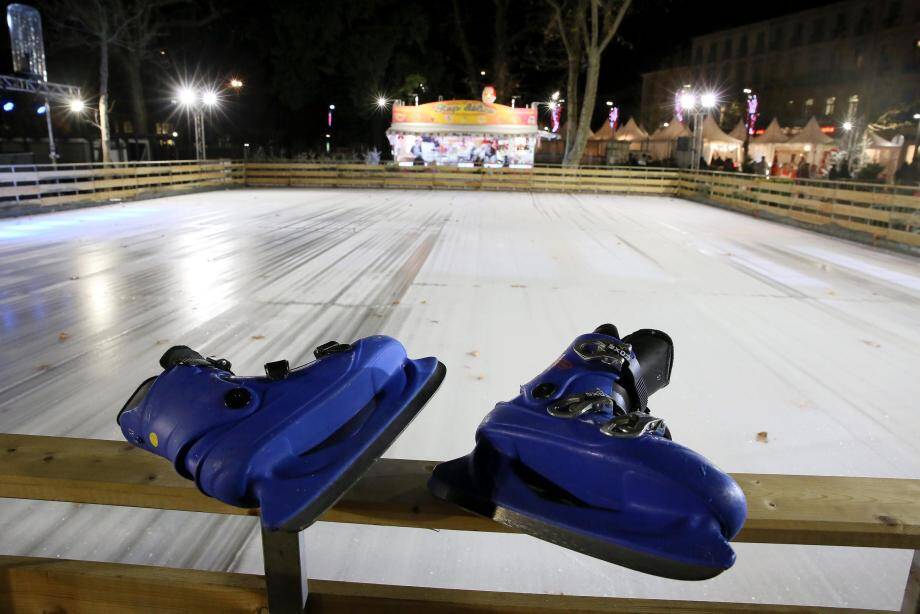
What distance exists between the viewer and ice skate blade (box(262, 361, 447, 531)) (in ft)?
2.68

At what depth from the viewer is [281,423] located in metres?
0.88

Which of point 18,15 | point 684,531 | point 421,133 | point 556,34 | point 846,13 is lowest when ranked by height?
point 684,531

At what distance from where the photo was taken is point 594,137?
1438 inches

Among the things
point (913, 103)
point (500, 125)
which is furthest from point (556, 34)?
point (913, 103)

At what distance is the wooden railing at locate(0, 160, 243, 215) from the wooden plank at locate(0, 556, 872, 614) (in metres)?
12.9

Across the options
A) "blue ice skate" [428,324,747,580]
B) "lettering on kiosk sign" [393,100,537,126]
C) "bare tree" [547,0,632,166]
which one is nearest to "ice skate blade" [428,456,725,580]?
"blue ice skate" [428,324,747,580]

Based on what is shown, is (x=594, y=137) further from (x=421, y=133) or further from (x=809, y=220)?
(x=809, y=220)

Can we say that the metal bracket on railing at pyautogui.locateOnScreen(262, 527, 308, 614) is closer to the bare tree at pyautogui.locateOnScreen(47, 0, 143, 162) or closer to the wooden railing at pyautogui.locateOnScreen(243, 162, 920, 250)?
the wooden railing at pyautogui.locateOnScreen(243, 162, 920, 250)

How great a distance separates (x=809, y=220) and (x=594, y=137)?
26124 mm

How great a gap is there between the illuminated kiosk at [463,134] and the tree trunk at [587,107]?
67.2 inches

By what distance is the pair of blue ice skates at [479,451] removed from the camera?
30.1 inches

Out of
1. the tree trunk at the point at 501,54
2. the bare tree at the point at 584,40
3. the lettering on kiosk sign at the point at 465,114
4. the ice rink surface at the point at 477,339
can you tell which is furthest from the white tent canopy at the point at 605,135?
the ice rink surface at the point at 477,339

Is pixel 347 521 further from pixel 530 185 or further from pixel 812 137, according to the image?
pixel 812 137

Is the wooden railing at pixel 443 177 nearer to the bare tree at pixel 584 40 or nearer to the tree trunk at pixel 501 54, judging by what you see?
the bare tree at pixel 584 40
